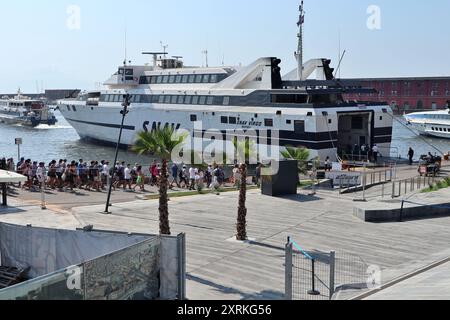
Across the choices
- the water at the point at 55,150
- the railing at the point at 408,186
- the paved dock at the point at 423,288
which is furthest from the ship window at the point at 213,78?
the paved dock at the point at 423,288

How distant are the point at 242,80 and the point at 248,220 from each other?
82.9 ft

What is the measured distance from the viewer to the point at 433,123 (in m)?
78.1

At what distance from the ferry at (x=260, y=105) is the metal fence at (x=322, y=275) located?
18.7 metres

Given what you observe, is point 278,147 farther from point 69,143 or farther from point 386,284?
point 69,143

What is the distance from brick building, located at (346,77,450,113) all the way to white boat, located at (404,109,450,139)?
119 feet

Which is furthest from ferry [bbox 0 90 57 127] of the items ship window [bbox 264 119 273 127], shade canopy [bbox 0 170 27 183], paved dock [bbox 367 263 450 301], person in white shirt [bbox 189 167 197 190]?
paved dock [bbox 367 263 450 301]

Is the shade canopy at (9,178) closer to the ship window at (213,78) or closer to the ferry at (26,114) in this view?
the ship window at (213,78)

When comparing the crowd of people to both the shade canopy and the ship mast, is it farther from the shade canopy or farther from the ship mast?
the ship mast

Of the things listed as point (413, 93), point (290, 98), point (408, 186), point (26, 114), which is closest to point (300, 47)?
point (290, 98)

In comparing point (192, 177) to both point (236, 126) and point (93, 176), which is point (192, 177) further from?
point (236, 126)

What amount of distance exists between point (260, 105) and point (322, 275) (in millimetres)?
28305

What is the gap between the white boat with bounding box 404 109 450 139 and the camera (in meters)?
75.9
